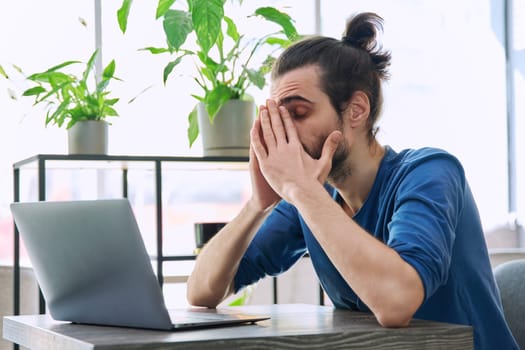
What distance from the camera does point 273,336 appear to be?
115cm

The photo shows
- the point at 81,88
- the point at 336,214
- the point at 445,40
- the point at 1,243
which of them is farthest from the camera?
the point at 445,40

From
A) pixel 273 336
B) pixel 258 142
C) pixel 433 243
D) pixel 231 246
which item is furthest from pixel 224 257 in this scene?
pixel 273 336

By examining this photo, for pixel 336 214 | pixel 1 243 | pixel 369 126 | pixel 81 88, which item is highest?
pixel 81 88

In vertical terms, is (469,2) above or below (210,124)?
above

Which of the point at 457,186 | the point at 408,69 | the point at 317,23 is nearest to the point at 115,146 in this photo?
the point at 317,23

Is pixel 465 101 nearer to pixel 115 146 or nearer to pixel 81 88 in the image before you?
pixel 115 146

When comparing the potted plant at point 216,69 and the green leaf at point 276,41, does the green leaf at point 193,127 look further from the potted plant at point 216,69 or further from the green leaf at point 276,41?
the green leaf at point 276,41

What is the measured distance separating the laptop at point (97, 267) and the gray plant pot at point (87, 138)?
1350mm

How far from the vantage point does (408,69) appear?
171 inches

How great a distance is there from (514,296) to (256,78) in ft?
3.87

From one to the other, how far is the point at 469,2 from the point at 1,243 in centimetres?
266

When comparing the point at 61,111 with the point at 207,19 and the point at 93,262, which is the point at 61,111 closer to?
the point at 207,19

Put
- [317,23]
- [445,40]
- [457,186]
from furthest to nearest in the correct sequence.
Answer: [445,40] → [317,23] → [457,186]

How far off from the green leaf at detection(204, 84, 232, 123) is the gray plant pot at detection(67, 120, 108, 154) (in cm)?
36
